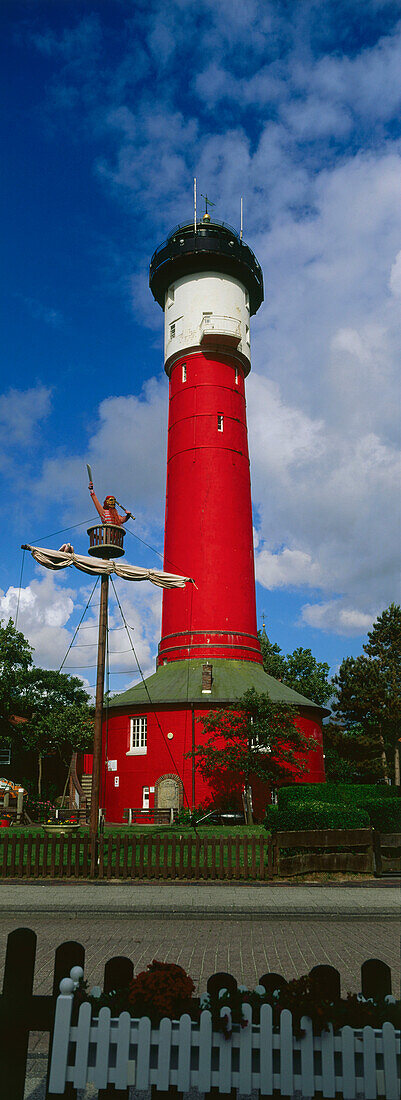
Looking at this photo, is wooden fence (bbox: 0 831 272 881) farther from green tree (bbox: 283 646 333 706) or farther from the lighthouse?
green tree (bbox: 283 646 333 706)

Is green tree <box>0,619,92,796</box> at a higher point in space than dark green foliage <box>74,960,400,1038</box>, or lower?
higher

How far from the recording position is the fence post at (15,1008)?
335 cm

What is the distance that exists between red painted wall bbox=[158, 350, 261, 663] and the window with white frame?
3.61m

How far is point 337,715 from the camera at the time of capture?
5697 cm

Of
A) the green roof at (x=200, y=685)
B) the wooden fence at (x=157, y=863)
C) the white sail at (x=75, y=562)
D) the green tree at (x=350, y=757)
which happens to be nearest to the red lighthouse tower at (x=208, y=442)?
the green roof at (x=200, y=685)

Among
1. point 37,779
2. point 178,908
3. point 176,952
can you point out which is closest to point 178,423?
point 37,779

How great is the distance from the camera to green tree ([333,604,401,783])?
5338cm

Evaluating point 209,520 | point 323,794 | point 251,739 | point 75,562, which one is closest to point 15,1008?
point 75,562

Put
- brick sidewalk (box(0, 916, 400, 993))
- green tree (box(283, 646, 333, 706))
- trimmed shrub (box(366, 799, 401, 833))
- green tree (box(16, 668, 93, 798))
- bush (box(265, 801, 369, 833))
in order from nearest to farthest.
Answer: brick sidewalk (box(0, 916, 400, 993)) → bush (box(265, 801, 369, 833)) → trimmed shrub (box(366, 799, 401, 833)) → green tree (box(16, 668, 93, 798)) → green tree (box(283, 646, 333, 706))

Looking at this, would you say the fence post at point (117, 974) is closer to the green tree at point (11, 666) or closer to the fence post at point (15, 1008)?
the fence post at point (15, 1008)

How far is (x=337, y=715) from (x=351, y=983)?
5070cm

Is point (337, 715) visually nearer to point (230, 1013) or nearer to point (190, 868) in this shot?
point (190, 868)

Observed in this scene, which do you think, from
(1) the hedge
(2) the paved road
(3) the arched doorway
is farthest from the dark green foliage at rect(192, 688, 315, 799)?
(2) the paved road

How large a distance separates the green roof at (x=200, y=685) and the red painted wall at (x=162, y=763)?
24.2 inches
